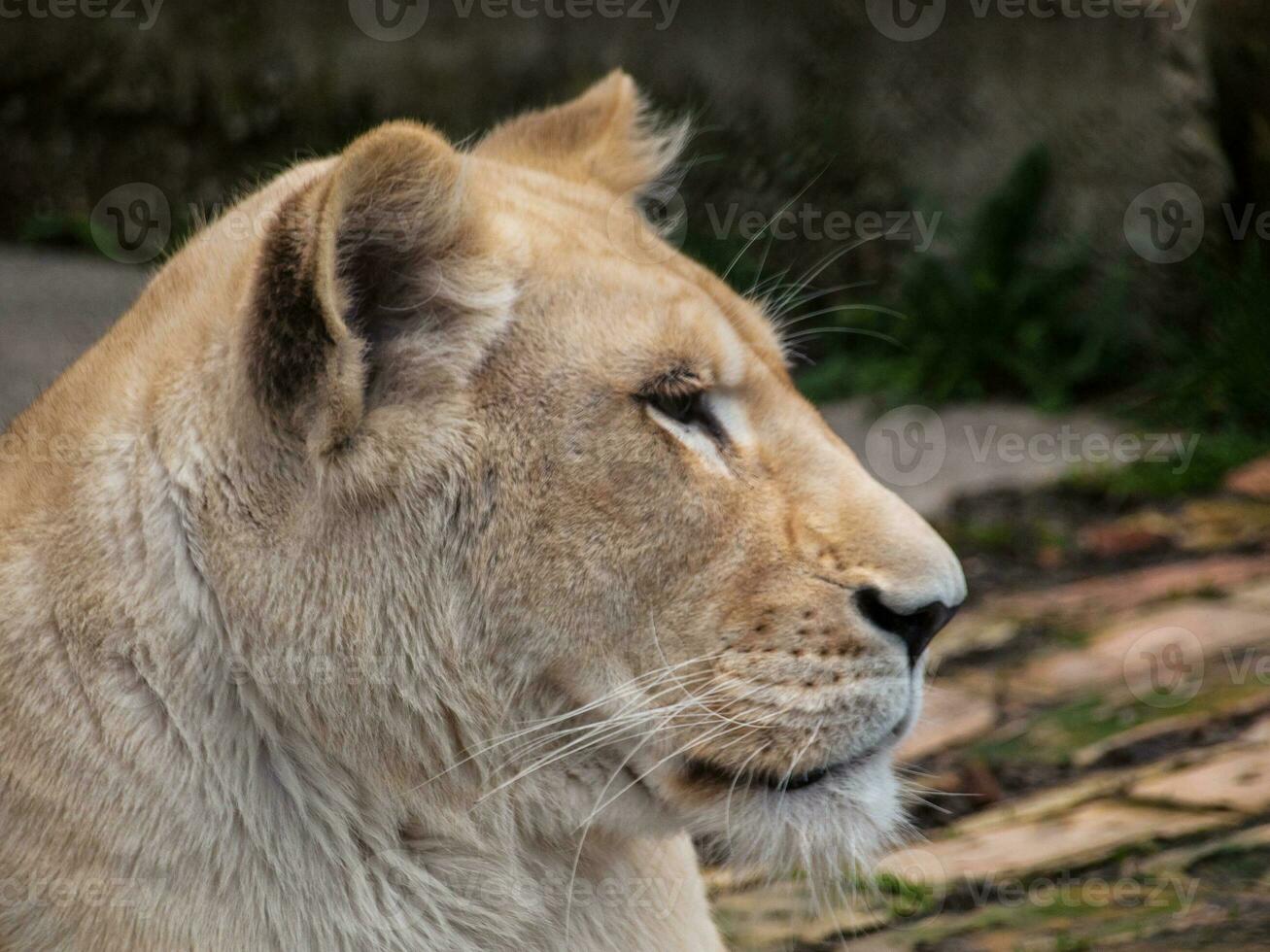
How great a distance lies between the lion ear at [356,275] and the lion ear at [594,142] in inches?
31.9

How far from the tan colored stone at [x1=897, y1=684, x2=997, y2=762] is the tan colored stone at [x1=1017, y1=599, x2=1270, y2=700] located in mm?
191

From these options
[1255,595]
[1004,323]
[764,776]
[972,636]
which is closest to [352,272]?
[764,776]

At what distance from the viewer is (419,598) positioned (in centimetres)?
243

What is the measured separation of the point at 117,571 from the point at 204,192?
7.59m

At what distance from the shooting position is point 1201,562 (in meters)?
5.72

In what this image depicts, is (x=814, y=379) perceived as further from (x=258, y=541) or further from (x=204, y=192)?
(x=258, y=541)

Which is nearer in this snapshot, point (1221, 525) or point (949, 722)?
point (949, 722)

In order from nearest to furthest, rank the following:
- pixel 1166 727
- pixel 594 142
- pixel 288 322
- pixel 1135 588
→ pixel 288 322, pixel 594 142, pixel 1166 727, pixel 1135 588

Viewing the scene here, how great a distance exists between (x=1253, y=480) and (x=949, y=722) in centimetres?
238

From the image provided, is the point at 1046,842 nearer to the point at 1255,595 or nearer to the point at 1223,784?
the point at 1223,784

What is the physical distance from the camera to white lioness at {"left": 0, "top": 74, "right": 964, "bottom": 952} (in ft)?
7.69

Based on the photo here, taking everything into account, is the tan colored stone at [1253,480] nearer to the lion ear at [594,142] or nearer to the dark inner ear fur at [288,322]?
the lion ear at [594,142]

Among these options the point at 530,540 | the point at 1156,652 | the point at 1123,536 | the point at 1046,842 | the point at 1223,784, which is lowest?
the point at 1123,536

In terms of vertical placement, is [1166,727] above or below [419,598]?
below
